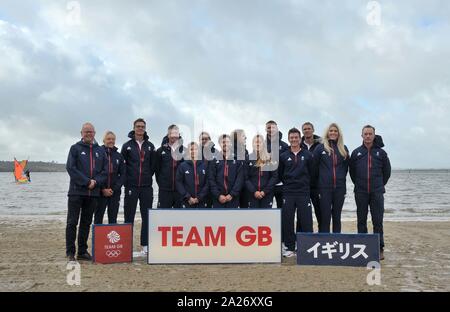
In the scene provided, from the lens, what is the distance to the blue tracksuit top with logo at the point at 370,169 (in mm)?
6789

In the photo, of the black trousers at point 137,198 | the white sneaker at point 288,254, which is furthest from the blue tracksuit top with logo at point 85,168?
the white sneaker at point 288,254

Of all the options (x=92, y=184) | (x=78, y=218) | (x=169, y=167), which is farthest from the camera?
(x=169, y=167)

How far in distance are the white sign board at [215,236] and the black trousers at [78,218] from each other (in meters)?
1.15

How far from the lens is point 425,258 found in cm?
Answer: 724

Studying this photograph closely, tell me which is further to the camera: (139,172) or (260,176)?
(139,172)

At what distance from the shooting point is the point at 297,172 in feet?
22.3

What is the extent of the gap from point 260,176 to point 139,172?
7.15ft

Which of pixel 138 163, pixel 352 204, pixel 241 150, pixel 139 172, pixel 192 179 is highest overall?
pixel 241 150

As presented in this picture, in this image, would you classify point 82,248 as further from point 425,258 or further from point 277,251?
point 425,258

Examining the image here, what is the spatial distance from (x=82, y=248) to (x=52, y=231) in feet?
16.9

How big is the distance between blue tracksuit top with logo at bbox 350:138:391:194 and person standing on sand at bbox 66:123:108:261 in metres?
4.38

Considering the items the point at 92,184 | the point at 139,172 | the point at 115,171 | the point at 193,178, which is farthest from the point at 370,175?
the point at 92,184

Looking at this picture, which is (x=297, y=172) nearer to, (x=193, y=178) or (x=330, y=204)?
(x=330, y=204)
